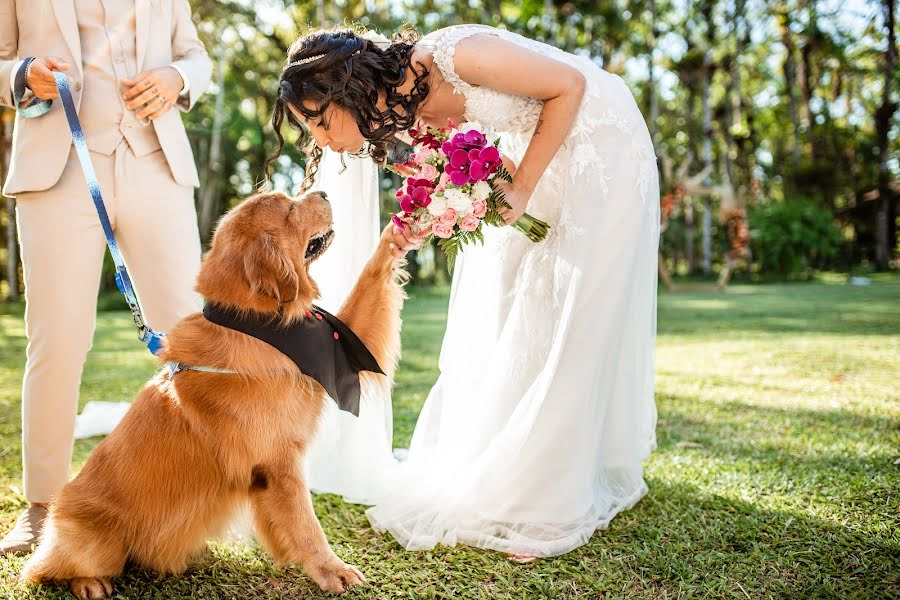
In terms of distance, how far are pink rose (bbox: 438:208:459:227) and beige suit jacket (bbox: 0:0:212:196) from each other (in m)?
1.35

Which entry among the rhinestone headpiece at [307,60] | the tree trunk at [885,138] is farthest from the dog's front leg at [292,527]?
the tree trunk at [885,138]

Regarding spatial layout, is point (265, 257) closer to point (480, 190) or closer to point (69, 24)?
point (480, 190)

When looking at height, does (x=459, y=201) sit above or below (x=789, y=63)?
Answer: below

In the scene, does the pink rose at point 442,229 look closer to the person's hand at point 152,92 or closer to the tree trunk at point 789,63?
the person's hand at point 152,92

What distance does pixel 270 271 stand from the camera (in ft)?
7.98

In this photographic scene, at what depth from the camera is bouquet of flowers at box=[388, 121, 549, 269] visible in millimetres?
2576

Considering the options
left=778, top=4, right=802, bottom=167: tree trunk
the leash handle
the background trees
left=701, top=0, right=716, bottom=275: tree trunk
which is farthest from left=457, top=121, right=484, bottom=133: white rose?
left=778, top=4, right=802, bottom=167: tree trunk

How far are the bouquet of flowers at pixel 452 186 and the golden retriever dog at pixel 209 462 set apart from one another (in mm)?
576

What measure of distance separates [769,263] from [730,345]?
13.1 meters

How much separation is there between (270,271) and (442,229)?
0.70 metres

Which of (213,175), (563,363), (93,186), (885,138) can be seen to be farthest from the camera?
(885,138)

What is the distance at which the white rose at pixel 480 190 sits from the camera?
8.50 ft

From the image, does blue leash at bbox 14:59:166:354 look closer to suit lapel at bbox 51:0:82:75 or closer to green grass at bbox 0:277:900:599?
suit lapel at bbox 51:0:82:75

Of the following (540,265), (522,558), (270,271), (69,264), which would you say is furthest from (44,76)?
(522,558)
